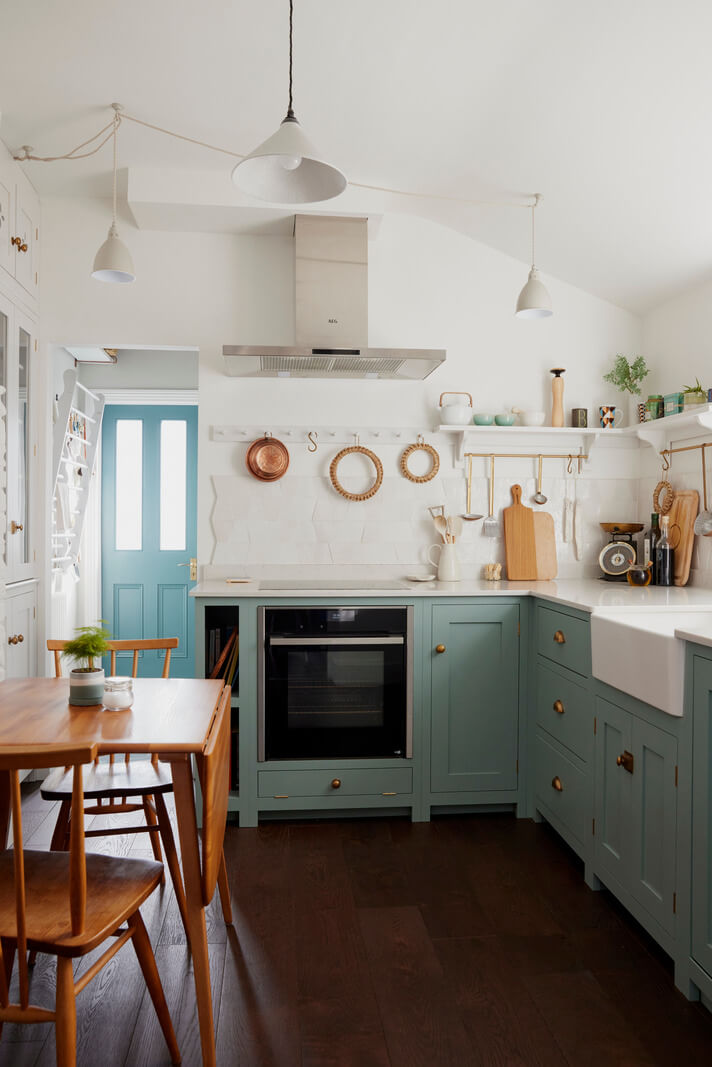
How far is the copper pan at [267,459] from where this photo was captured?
12.4 ft

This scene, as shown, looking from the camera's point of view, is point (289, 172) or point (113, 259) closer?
point (289, 172)

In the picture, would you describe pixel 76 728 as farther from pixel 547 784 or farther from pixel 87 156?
pixel 87 156

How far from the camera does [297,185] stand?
2.01m

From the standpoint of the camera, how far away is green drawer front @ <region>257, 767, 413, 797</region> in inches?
126

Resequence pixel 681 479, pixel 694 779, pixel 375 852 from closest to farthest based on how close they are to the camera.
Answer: pixel 694 779
pixel 375 852
pixel 681 479

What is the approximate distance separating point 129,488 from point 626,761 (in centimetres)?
394

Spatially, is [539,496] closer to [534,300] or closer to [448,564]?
[448,564]

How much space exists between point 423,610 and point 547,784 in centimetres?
85

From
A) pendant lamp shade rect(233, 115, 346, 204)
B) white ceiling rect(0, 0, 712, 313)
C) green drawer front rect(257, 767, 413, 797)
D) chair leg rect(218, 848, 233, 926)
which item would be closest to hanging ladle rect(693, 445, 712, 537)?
white ceiling rect(0, 0, 712, 313)

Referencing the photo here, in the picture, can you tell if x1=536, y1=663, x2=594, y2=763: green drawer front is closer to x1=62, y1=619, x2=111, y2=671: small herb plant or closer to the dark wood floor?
the dark wood floor

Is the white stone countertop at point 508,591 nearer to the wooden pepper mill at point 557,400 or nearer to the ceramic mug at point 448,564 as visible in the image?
the ceramic mug at point 448,564

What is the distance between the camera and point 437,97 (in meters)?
2.83

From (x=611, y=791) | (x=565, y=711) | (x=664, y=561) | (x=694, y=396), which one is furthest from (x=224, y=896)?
(x=694, y=396)

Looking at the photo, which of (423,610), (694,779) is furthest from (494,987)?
(423,610)
